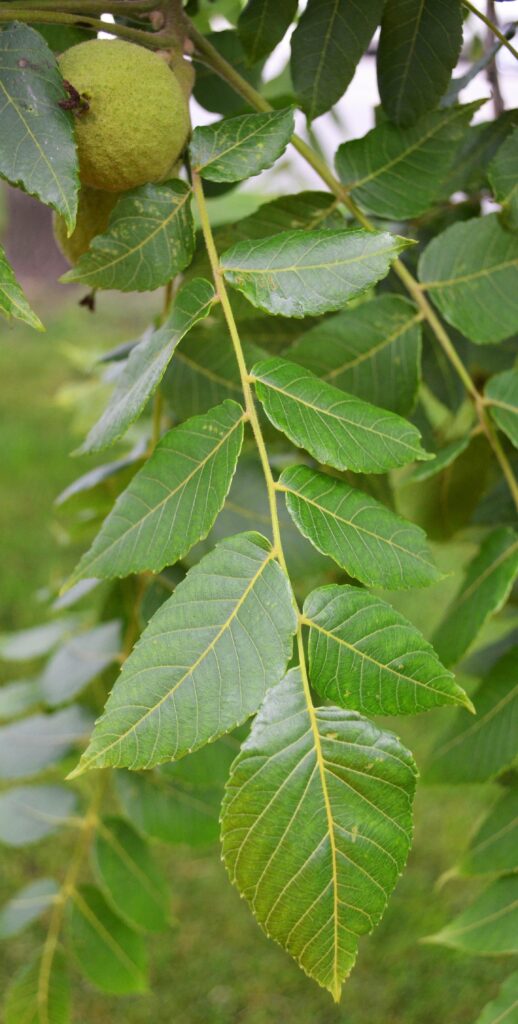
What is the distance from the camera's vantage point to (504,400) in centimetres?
65

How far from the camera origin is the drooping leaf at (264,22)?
664mm

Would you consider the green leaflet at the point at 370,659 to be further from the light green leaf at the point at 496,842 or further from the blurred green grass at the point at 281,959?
the blurred green grass at the point at 281,959

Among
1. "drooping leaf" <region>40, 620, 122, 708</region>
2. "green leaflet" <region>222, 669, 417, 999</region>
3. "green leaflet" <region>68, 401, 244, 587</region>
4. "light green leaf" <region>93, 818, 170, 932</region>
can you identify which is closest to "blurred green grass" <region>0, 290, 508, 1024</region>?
"drooping leaf" <region>40, 620, 122, 708</region>

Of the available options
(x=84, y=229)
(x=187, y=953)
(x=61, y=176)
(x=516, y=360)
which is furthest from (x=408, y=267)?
(x=187, y=953)

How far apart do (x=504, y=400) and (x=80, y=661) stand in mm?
458

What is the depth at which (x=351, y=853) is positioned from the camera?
16.1 inches

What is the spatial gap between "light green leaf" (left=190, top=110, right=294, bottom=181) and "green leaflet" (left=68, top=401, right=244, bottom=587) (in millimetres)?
139

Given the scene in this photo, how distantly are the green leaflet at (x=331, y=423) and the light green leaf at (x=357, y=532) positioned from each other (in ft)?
0.06

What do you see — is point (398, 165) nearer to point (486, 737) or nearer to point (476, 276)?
point (476, 276)

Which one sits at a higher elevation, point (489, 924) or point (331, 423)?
point (331, 423)

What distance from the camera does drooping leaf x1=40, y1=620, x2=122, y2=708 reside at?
842mm

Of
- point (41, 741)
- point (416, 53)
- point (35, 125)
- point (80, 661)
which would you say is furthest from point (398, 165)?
point (41, 741)

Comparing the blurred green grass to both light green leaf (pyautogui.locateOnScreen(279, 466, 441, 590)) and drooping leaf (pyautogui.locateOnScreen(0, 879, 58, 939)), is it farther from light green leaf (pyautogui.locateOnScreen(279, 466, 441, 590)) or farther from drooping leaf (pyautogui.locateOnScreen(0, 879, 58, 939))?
light green leaf (pyautogui.locateOnScreen(279, 466, 441, 590))

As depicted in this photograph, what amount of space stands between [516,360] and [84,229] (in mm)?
446
